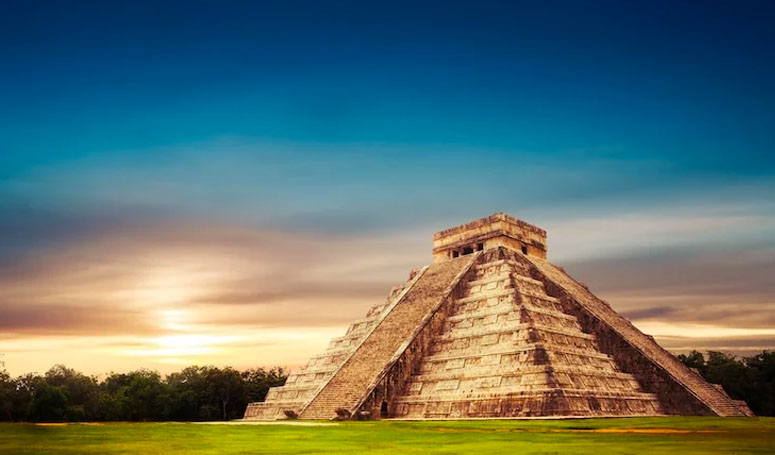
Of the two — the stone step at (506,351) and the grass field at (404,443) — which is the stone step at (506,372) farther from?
the grass field at (404,443)

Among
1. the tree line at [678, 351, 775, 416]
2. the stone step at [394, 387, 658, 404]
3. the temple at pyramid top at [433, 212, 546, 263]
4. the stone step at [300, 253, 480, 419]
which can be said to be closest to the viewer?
the stone step at [394, 387, 658, 404]

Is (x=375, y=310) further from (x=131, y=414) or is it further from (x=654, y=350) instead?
(x=131, y=414)

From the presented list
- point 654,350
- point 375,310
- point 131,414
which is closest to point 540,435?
point 654,350

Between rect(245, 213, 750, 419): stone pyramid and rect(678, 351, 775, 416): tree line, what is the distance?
18093 millimetres

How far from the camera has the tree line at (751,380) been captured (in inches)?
2032

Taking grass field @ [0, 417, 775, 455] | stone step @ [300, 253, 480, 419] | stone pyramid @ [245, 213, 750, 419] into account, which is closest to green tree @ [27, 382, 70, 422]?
stone pyramid @ [245, 213, 750, 419]

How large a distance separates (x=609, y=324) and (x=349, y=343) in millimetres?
15361

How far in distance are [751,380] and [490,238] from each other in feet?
88.6

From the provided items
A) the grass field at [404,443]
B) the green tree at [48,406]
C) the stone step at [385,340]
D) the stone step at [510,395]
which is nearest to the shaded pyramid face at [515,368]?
the stone step at [510,395]

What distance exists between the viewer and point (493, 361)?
30125 mm

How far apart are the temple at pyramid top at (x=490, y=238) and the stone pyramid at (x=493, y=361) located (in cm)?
170

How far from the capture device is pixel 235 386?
57500 mm

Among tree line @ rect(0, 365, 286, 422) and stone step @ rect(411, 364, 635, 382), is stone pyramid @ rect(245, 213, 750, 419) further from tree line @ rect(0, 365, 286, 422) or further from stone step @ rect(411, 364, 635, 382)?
tree line @ rect(0, 365, 286, 422)

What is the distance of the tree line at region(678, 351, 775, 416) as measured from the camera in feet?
169
